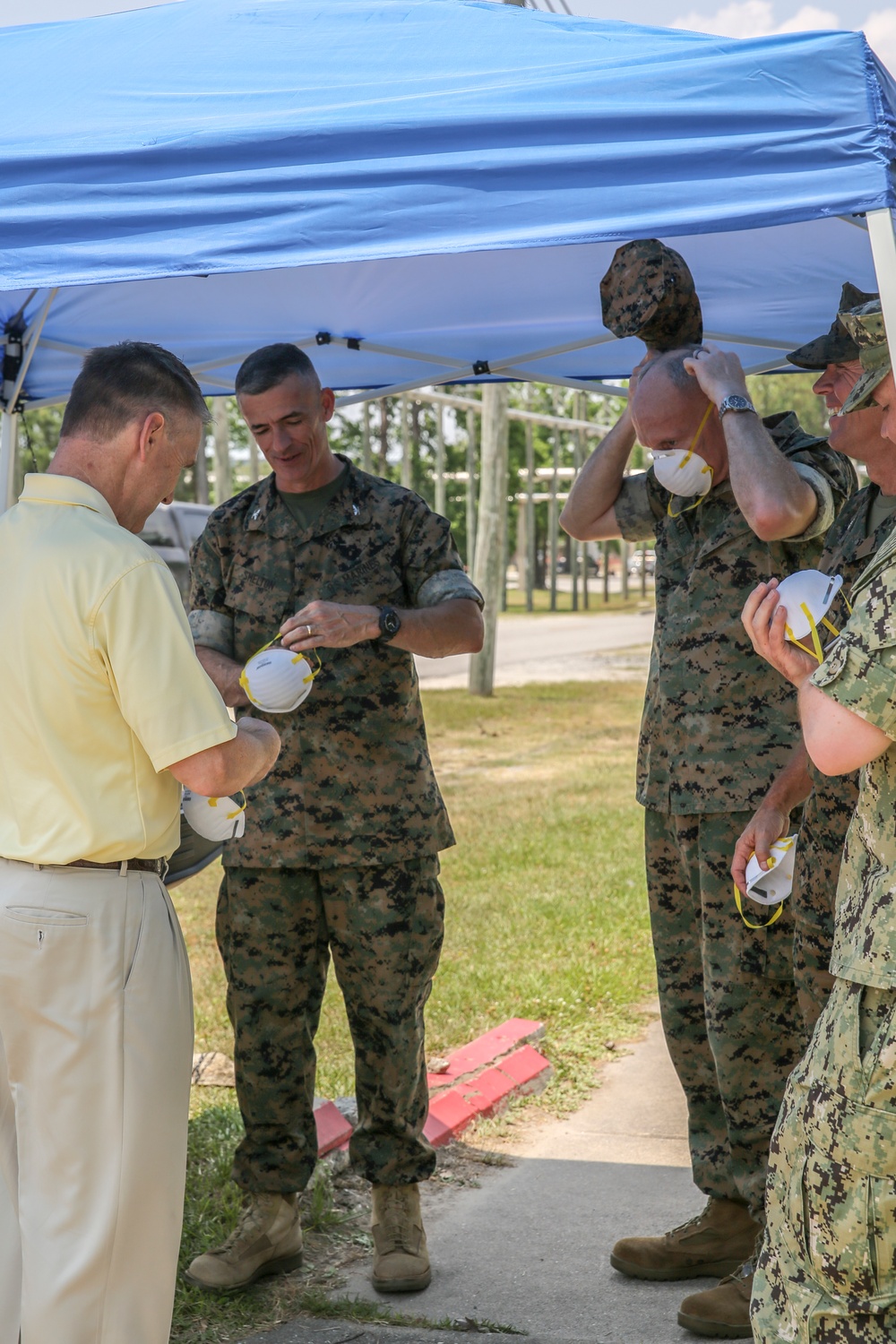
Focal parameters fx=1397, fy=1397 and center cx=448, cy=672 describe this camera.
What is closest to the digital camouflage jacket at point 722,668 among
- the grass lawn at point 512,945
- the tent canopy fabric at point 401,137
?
the tent canopy fabric at point 401,137

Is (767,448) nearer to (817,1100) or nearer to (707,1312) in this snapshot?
(817,1100)

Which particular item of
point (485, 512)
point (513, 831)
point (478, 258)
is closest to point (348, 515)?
point (478, 258)

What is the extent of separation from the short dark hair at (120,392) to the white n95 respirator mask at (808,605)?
1.07 meters

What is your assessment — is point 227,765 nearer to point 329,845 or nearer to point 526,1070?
point 329,845

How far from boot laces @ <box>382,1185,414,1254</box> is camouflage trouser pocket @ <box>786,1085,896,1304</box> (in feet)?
5.58

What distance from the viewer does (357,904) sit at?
3.43 metres

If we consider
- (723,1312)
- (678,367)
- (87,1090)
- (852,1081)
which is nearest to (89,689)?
(87,1090)

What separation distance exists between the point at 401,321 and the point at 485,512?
41.6ft

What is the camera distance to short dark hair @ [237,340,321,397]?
3.39m

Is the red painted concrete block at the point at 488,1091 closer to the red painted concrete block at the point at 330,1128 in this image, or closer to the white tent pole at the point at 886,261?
the red painted concrete block at the point at 330,1128

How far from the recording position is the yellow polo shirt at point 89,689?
223 centimetres

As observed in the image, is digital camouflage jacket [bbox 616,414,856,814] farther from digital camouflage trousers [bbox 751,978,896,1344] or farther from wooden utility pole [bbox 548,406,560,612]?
wooden utility pole [bbox 548,406,560,612]

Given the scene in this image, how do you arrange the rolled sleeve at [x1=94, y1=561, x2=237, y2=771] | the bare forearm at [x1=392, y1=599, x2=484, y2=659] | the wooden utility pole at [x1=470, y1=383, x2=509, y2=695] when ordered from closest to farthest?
the rolled sleeve at [x1=94, y1=561, x2=237, y2=771] → the bare forearm at [x1=392, y1=599, x2=484, y2=659] → the wooden utility pole at [x1=470, y1=383, x2=509, y2=695]

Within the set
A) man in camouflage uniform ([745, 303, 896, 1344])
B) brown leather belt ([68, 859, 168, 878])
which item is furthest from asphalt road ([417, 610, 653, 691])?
man in camouflage uniform ([745, 303, 896, 1344])
